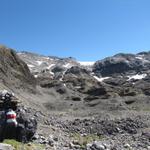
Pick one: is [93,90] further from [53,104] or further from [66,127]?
[66,127]

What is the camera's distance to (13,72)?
7719 centimetres

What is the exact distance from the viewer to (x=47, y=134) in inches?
1394

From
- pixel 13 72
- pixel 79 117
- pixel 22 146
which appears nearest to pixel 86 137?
pixel 22 146

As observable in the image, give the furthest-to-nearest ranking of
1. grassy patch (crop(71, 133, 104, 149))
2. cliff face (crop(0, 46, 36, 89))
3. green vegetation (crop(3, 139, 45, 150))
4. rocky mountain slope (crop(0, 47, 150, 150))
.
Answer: cliff face (crop(0, 46, 36, 89))
grassy patch (crop(71, 133, 104, 149))
rocky mountain slope (crop(0, 47, 150, 150))
green vegetation (crop(3, 139, 45, 150))

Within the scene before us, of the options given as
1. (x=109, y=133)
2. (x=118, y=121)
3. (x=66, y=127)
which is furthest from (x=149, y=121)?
(x=66, y=127)

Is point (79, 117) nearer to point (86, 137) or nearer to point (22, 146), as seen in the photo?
point (86, 137)

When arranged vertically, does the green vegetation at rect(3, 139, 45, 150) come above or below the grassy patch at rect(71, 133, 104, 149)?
below

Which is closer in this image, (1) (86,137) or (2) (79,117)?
(1) (86,137)

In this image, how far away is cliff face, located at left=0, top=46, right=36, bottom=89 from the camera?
229ft

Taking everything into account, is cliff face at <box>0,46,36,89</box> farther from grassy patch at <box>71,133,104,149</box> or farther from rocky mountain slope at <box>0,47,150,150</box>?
grassy patch at <box>71,133,104,149</box>

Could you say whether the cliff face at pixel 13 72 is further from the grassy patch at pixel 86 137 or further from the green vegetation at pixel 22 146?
the green vegetation at pixel 22 146

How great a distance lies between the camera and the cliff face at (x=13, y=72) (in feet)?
229

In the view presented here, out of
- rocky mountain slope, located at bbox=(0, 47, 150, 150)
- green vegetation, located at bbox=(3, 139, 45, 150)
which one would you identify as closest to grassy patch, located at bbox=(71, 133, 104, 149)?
rocky mountain slope, located at bbox=(0, 47, 150, 150)

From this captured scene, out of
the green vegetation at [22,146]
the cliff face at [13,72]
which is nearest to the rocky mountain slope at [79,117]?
the cliff face at [13,72]
